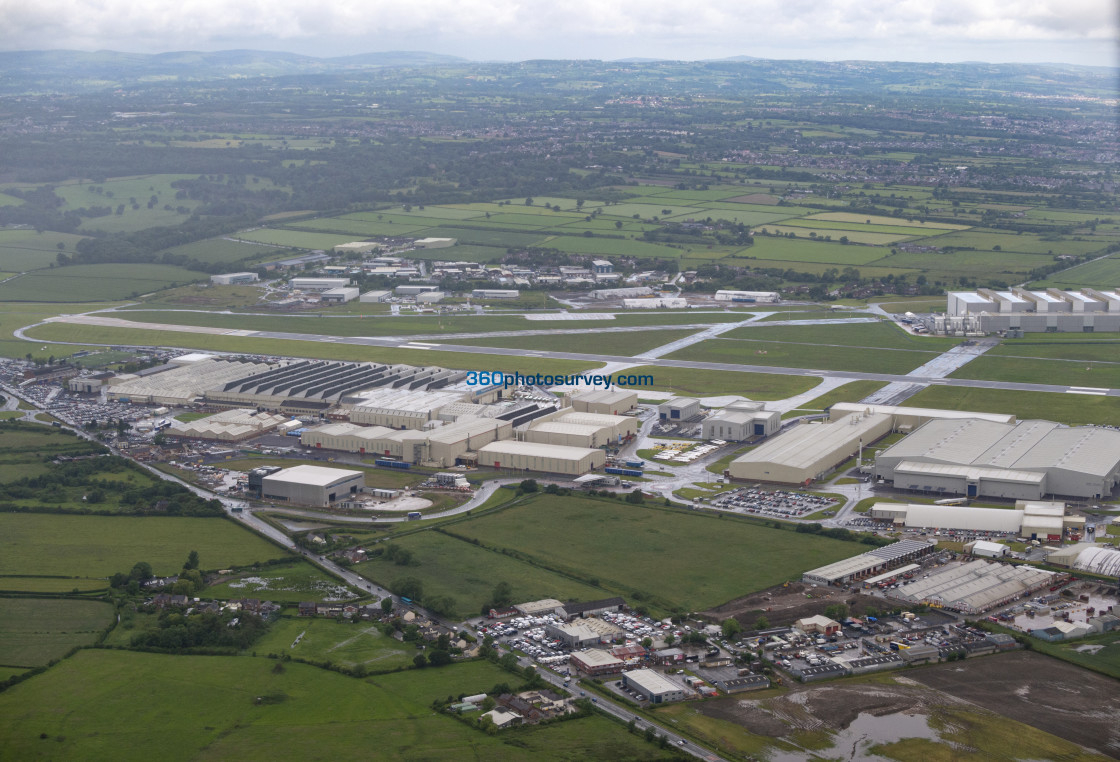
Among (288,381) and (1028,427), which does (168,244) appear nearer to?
(288,381)

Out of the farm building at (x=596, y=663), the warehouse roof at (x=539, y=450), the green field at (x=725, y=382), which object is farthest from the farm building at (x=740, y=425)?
the farm building at (x=596, y=663)

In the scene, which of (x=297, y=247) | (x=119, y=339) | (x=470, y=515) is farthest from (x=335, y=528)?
(x=297, y=247)

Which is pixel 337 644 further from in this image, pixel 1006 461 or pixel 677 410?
pixel 1006 461

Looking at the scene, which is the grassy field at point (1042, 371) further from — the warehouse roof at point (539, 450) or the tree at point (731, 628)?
the tree at point (731, 628)

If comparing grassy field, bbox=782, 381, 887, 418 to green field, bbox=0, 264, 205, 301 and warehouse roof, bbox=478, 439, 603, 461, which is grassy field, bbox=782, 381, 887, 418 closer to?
warehouse roof, bbox=478, 439, 603, 461

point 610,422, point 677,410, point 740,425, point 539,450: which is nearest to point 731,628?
point 539,450

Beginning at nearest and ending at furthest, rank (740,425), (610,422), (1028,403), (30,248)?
1. (740,425)
2. (610,422)
3. (1028,403)
4. (30,248)
